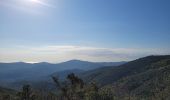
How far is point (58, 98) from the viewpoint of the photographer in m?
196

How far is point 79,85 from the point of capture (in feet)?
265

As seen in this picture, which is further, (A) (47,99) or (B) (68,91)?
(A) (47,99)

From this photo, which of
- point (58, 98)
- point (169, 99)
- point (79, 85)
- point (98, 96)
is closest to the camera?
point (79, 85)

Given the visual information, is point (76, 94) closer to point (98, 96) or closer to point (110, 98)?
point (98, 96)

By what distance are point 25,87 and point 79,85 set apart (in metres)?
37.3

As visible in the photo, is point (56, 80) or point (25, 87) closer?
point (56, 80)

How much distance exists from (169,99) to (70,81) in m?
122

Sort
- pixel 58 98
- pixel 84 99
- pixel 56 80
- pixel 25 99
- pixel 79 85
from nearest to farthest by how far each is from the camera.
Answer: pixel 56 80
pixel 79 85
pixel 84 99
pixel 25 99
pixel 58 98

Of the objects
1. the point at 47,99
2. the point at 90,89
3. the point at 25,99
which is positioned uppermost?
the point at 90,89

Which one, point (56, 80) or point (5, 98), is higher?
point (56, 80)

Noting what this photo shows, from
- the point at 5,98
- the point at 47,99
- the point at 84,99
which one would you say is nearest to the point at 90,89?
the point at 84,99

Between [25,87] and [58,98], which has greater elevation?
[25,87]

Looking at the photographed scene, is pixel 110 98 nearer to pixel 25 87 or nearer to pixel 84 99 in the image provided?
pixel 84 99

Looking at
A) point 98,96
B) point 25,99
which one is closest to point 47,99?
point 25,99
